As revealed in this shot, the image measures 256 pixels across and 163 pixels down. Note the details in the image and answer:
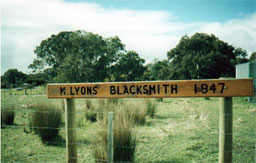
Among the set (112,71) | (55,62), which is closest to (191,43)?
(112,71)

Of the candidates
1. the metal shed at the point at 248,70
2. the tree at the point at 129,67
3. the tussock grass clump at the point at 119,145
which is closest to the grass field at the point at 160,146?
the tussock grass clump at the point at 119,145

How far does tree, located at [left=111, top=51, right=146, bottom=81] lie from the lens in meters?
34.9

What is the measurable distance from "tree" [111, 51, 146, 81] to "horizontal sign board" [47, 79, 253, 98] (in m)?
30.7

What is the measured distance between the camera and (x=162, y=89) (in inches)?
90.8

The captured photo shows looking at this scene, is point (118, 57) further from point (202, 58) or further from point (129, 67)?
point (202, 58)

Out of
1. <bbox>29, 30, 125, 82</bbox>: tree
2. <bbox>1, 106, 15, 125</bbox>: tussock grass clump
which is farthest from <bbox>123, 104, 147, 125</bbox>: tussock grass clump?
<bbox>29, 30, 125, 82</bbox>: tree

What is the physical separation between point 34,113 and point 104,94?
9.84 ft

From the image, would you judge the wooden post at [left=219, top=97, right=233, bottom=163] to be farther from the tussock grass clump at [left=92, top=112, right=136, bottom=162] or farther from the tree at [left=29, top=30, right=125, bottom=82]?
the tree at [left=29, top=30, right=125, bottom=82]

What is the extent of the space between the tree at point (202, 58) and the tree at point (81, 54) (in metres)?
10.3

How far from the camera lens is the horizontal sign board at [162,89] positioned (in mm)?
Result: 2102

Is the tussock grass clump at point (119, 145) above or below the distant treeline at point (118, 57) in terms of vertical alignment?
below

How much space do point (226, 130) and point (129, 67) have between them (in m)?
35.7

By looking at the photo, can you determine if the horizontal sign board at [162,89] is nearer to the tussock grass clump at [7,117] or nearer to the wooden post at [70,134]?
the wooden post at [70,134]

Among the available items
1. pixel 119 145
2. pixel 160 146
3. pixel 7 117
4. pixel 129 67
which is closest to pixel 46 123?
pixel 119 145
